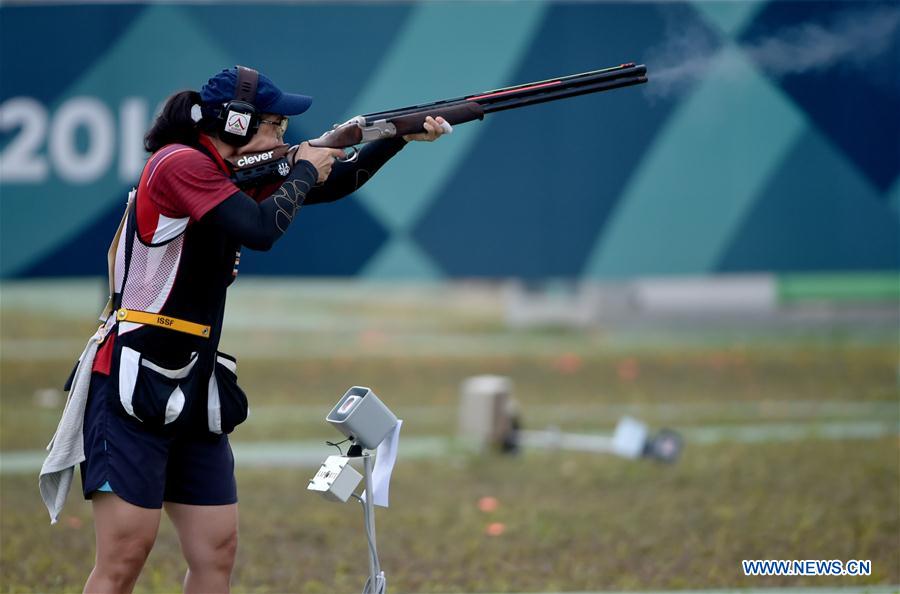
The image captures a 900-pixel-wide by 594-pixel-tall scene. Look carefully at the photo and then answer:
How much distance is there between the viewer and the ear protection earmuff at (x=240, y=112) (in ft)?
12.9

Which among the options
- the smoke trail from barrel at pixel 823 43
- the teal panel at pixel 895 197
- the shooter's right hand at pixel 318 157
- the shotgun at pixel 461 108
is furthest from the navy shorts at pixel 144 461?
the teal panel at pixel 895 197

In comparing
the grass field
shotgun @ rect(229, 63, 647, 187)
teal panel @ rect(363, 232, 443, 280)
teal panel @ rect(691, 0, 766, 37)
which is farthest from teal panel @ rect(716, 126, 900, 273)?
shotgun @ rect(229, 63, 647, 187)

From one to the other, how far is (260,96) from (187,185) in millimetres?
457

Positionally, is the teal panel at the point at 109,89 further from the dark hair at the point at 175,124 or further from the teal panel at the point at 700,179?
the dark hair at the point at 175,124

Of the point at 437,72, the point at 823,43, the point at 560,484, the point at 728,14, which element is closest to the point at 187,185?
the point at 560,484

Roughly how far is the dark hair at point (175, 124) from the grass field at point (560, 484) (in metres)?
2.56

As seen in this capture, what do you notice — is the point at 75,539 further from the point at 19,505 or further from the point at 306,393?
the point at 306,393

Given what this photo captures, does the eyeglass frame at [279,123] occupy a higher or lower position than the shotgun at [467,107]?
lower

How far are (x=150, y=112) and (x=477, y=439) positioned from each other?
374 centimetres

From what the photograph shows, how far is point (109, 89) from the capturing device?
9.52 metres

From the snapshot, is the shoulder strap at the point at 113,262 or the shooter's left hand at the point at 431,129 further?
the shooter's left hand at the point at 431,129

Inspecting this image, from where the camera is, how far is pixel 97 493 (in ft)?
12.5

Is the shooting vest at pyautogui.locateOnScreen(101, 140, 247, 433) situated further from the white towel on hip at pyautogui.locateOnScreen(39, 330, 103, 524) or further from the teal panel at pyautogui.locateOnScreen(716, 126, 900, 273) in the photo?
the teal panel at pyautogui.locateOnScreen(716, 126, 900, 273)

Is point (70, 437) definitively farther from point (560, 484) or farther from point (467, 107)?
point (560, 484)
